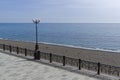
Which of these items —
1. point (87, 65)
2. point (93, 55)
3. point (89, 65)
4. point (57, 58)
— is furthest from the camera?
point (93, 55)

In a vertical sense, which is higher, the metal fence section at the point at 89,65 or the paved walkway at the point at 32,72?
the metal fence section at the point at 89,65

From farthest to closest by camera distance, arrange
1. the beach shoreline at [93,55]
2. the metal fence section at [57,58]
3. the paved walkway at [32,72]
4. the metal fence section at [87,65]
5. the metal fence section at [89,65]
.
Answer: the beach shoreline at [93,55] < the metal fence section at [57,58] < the metal fence section at [89,65] < the metal fence section at [87,65] < the paved walkway at [32,72]

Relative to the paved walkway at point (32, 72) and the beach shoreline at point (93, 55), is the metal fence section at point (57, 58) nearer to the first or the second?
the paved walkway at point (32, 72)

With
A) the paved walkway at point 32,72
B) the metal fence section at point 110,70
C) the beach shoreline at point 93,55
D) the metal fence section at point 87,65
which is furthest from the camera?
the beach shoreline at point 93,55

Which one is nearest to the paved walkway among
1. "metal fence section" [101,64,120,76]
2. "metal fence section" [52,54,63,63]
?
"metal fence section" [52,54,63,63]

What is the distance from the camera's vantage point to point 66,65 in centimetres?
1819

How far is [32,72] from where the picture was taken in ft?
52.3

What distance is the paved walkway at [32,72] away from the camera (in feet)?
47.5

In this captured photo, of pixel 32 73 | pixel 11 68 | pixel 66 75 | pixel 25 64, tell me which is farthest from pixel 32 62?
pixel 66 75

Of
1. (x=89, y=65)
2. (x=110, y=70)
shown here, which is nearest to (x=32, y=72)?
(x=89, y=65)

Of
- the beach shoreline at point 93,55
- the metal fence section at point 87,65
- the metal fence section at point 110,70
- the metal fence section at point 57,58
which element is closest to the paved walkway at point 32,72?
the metal fence section at point 87,65

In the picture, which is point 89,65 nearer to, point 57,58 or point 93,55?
point 57,58

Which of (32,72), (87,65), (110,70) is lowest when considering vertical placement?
(32,72)

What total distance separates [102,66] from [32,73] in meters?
5.22
